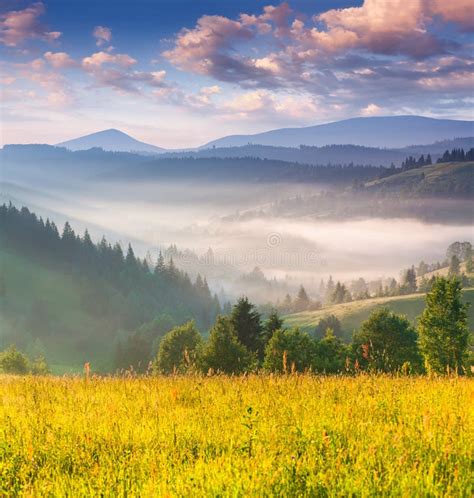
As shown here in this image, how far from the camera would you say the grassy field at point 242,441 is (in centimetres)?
541

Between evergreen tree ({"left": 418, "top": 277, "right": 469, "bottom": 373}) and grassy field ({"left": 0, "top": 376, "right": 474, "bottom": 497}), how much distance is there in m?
48.2

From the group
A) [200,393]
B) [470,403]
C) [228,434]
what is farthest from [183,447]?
[470,403]

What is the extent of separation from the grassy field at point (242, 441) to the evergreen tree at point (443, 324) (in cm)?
4819

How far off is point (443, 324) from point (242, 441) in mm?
53601

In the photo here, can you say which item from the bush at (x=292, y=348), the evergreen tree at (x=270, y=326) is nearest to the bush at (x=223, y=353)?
the bush at (x=292, y=348)

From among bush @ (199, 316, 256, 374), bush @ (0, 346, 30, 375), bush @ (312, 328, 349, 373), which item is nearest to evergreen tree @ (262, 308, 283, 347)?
bush @ (312, 328, 349, 373)

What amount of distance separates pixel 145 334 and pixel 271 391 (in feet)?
575

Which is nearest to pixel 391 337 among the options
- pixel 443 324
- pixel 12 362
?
pixel 443 324

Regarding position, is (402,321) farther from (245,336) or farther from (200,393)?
(200,393)

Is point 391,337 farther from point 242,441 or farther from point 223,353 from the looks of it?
point 242,441

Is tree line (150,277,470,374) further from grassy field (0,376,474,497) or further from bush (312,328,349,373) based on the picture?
grassy field (0,376,474,497)

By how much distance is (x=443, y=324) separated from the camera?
Result: 5556 centimetres

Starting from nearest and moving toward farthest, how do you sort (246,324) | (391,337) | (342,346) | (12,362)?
(391,337), (246,324), (342,346), (12,362)

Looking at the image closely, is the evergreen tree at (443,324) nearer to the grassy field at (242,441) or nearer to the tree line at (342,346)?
the tree line at (342,346)
